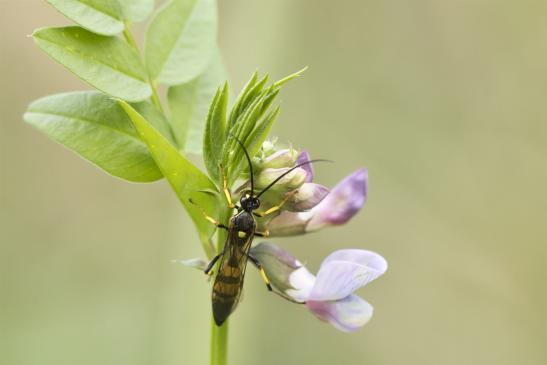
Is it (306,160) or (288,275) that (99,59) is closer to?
(306,160)

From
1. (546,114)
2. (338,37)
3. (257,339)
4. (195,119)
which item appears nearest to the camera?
(195,119)

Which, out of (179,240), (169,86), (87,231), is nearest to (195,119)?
(169,86)

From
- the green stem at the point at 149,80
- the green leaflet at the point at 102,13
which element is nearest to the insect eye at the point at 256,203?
the green stem at the point at 149,80

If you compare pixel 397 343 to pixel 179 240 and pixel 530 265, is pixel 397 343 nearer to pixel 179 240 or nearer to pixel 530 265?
pixel 530 265

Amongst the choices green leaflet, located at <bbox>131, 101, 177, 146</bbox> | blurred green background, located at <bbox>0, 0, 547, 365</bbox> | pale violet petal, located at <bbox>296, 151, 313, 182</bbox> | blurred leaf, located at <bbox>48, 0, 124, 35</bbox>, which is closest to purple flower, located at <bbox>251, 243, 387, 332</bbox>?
pale violet petal, located at <bbox>296, 151, 313, 182</bbox>

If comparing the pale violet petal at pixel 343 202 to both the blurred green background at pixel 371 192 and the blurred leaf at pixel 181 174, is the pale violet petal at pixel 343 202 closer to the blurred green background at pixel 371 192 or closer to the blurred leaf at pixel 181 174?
the blurred leaf at pixel 181 174

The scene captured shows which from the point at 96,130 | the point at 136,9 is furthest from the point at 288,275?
the point at 136,9
